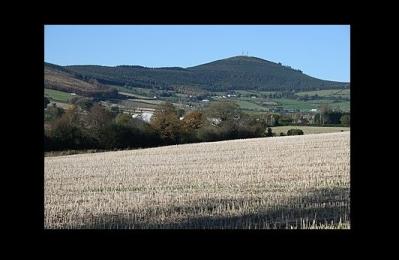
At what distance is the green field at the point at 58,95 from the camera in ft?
112

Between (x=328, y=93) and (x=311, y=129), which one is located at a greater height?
(x=328, y=93)

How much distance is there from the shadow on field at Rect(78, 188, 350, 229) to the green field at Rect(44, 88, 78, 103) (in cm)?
2522

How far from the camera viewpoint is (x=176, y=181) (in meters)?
14.1

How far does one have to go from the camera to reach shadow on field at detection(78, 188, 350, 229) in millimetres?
7883

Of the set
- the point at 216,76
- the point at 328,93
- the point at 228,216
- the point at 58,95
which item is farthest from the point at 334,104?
the point at 228,216

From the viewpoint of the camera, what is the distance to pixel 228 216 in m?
8.57

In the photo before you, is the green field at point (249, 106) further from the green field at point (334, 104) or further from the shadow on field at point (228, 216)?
the shadow on field at point (228, 216)

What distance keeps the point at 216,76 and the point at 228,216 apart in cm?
4362

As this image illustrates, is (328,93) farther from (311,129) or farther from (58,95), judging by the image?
(58,95)

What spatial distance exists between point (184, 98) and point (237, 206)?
3344cm

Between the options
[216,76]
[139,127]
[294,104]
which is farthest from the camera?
[216,76]

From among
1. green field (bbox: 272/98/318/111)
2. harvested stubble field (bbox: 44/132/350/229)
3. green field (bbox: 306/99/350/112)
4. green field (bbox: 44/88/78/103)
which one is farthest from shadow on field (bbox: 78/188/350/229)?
green field (bbox: 272/98/318/111)
